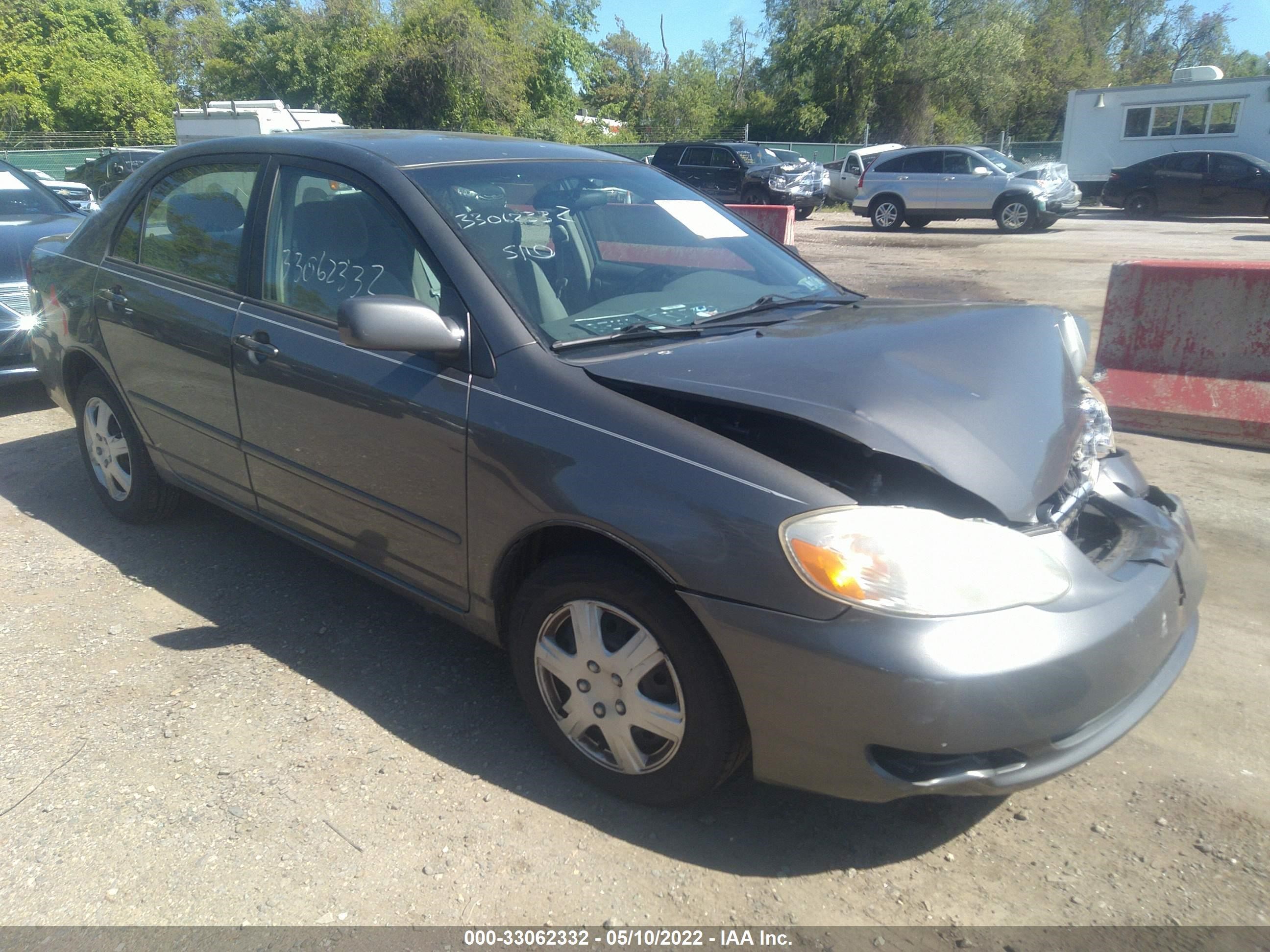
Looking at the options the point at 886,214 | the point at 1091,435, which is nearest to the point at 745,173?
the point at 886,214

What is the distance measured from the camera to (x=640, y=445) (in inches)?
96.6

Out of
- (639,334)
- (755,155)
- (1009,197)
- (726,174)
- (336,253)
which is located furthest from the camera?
(755,155)

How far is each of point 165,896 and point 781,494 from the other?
1780 millimetres

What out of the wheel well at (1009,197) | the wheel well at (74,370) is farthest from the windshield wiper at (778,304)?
the wheel well at (1009,197)

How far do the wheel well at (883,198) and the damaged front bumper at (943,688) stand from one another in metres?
20.2

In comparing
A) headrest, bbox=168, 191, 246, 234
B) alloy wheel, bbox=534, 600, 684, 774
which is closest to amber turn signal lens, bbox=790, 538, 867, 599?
alloy wheel, bbox=534, 600, 684, 774

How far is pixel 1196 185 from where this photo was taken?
2180cm

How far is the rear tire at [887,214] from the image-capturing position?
21281mm

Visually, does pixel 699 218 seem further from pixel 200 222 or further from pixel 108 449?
pixel 108 449

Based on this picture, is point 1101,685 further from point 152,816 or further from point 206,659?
point 206,659

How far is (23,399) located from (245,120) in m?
18.9

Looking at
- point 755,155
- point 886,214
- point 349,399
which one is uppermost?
point 755,155

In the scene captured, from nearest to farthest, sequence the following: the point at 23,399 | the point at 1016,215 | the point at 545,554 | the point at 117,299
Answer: the point at 545,554
the point at 117,299
the point at 23,399
the point at 1016,215

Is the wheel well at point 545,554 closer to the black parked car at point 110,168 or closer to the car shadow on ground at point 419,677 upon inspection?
the car shadow on ground at point 419,677
